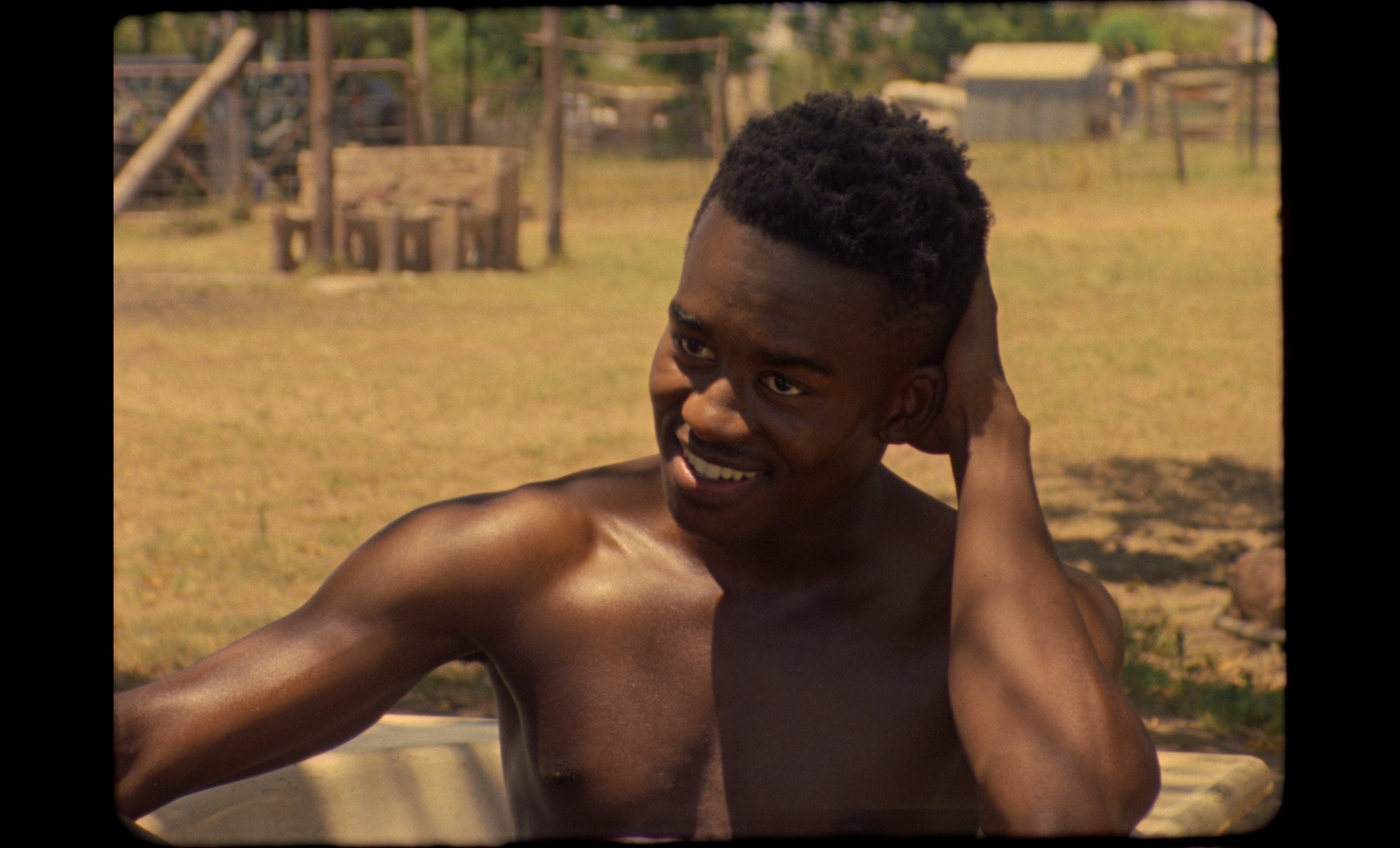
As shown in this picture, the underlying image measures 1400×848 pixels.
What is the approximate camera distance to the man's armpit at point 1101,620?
1831 mm

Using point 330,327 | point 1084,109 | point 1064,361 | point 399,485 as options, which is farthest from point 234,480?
point 1084,109

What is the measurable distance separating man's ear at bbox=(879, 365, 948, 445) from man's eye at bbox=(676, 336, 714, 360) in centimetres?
25

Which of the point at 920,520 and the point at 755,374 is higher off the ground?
the point at 755,374

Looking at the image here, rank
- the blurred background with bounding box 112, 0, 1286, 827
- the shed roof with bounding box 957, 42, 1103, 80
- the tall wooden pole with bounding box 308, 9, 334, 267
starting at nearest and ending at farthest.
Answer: the blurred background with bounding box 112, 0, 1286, 827 → the tall wooden pole with bounding box 308, 9, 334, 267 → the shed roof with bounding box 957, 42, 1103, 80

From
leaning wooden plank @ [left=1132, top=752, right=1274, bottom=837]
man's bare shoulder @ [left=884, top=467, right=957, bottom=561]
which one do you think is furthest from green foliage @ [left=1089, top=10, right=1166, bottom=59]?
man's bare shoulder @ [left=884, top=467, right=957, bottom=561]

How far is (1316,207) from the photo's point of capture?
123 cm

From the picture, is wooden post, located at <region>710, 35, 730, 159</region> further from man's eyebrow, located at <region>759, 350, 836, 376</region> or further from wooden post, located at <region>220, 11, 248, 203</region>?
man's eyebrow, located at <region>759, 350, 836, 376</region>

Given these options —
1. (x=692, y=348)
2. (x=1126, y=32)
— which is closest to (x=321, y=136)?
(x=692, y=348)

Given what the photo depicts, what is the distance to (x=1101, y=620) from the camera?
1853 mm

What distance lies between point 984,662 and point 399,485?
17.3ft

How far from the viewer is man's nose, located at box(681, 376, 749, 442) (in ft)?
5.39

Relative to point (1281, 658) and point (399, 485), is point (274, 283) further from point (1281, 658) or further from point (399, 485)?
point (1281, 658)

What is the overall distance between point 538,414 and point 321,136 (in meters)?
5.73

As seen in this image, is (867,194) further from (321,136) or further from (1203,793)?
(321,136)
